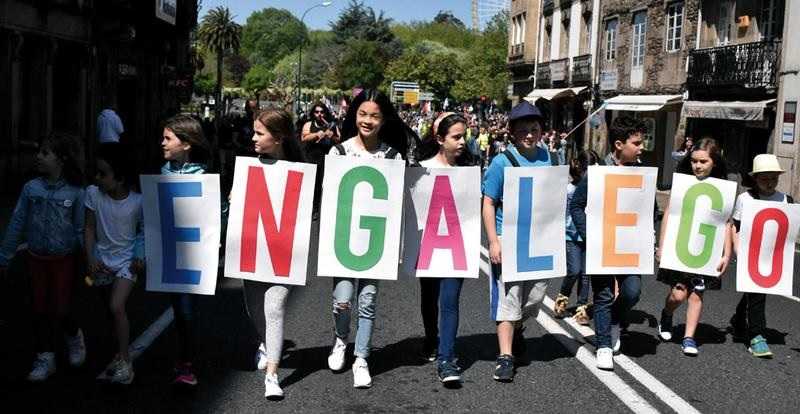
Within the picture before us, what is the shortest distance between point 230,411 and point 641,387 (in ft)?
8.07

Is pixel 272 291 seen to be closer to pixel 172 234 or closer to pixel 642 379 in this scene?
pixel 172 234

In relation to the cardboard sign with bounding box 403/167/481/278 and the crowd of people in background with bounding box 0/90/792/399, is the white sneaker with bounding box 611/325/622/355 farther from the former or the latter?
the cardboard sign with bounding box 403/167/481/278

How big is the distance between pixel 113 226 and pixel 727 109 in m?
22.6

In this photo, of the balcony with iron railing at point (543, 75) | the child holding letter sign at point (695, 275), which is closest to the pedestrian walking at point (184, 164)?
the child holding letter sign at point (695, 275)

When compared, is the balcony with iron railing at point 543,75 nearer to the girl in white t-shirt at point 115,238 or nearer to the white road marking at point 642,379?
the white road marking at point 642,379

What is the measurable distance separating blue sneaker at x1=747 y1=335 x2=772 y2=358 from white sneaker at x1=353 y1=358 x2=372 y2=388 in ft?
9.54

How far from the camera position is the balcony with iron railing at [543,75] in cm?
4641

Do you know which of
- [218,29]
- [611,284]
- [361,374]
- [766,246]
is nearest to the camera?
[361,374]

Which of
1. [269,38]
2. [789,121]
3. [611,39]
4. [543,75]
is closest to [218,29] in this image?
[543,75]

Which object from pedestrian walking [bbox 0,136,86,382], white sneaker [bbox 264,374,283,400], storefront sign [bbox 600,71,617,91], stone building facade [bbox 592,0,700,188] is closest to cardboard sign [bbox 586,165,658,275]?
white sneaker [bbox 264,374,283,400]

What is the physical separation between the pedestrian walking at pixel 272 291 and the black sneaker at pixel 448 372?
96cm

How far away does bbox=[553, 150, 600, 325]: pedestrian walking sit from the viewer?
316 inches

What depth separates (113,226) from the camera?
18.8ft

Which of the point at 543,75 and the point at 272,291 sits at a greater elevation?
the point at 543,75
